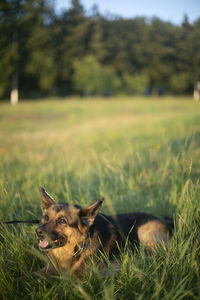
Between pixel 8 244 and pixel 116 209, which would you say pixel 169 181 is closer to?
pixel 116 209

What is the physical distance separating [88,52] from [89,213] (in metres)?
55.0

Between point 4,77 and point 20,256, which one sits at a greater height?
point 4,77

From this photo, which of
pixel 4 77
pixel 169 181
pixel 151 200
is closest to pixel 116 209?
pixel 151 200

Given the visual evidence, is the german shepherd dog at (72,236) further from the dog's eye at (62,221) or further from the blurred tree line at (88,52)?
the blurred tree line at (88,52)

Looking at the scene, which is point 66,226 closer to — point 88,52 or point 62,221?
point 62,221

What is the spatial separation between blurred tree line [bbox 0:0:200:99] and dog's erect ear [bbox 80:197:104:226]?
34459mm

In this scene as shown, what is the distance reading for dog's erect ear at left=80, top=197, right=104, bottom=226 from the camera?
86.5 inches

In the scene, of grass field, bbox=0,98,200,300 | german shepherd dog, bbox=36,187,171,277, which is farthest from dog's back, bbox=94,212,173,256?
grass field, bbox=0,98,200,300

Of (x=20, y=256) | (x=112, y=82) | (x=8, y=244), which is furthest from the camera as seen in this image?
(x=112, y=82)

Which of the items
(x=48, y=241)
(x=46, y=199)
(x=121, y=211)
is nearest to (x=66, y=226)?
(x=48, y=241)

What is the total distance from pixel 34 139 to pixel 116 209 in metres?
9.24

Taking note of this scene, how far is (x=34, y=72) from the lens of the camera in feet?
122

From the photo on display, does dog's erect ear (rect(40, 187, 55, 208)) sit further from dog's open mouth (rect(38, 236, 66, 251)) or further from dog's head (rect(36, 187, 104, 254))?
dog's open mouth (rect(38, 236, 66, 251))

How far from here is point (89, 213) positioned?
226cm
